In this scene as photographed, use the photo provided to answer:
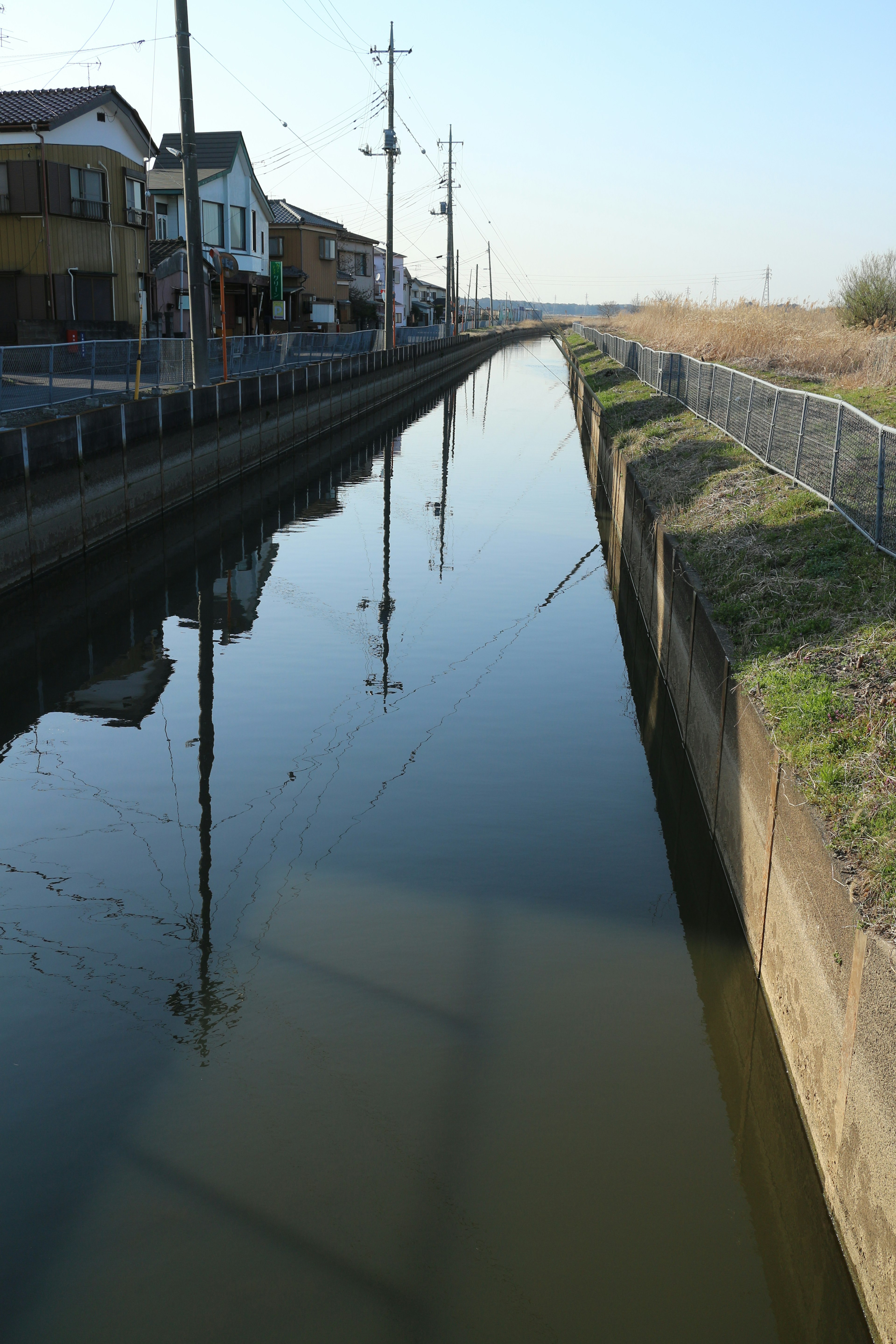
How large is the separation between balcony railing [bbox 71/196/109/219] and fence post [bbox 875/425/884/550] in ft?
110

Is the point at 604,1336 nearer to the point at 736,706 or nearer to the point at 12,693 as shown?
the point at 736,706

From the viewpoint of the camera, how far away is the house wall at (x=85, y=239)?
3544cm

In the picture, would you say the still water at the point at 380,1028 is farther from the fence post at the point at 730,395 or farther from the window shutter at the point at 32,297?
the window shutter at the point at 32,297

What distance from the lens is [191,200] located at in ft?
73.8

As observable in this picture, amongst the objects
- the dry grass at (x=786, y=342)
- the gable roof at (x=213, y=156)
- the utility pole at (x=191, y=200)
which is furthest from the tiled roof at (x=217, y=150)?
the utility pole at (x=191, y=200)

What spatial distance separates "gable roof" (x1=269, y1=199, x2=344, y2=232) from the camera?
2655 inches

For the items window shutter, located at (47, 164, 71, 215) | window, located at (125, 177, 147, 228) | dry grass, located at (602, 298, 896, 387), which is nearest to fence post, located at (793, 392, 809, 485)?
dry grass, located at (602, 298, 896, 387)

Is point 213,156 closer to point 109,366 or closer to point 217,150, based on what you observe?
point 217,150

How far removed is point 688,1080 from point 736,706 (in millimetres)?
2784

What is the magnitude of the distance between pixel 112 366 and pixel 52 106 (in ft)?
64.8

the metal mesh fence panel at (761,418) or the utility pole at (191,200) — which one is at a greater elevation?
the utility pole at (191,200)

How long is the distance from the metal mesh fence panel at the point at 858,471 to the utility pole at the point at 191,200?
15.1 metres

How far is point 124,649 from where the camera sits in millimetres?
14219

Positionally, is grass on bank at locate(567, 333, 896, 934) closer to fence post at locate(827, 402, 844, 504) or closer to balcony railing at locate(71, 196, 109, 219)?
fence post at locate(827, 402, 844, 504)
